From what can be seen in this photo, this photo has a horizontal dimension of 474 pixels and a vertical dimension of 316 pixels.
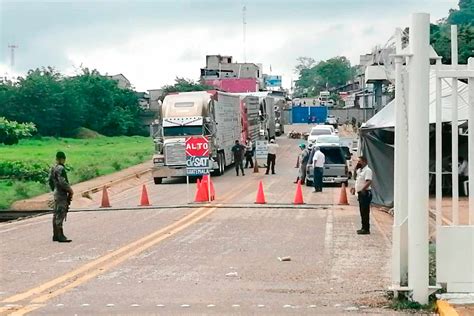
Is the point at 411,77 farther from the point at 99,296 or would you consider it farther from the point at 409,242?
the point at 99,296

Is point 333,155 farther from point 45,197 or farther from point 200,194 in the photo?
point 45,197

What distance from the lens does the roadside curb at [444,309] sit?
8.77m

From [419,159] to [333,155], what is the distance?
1018 inches

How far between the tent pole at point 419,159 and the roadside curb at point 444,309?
0.77 ft

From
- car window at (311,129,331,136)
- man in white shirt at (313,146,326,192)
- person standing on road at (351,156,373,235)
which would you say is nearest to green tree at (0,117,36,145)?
car window at (311,129,331,136)

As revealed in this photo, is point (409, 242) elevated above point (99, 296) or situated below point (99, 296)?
above

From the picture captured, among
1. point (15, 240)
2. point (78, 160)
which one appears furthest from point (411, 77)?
point (78, 160)

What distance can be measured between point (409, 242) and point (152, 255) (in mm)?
6719

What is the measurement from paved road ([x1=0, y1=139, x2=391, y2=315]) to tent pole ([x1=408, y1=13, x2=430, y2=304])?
65cm

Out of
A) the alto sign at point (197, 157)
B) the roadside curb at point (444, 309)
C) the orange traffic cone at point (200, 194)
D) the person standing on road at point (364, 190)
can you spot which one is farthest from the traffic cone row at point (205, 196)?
the roadside curb at point (444, 309)

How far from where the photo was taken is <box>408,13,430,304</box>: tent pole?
943 cm

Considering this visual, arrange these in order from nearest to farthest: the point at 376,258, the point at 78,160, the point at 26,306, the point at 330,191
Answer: the point at 26,306 → the point at 376,258 → the point at 330,191 → the point at 78,160

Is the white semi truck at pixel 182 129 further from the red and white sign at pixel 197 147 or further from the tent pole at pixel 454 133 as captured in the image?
the tent pole at pixel 454 133

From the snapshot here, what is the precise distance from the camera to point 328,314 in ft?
30.9
